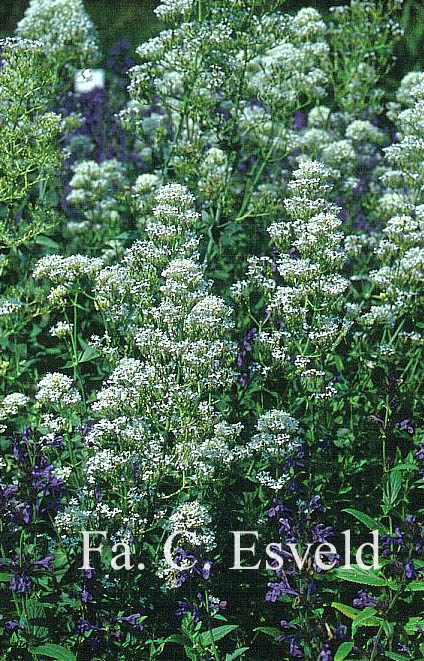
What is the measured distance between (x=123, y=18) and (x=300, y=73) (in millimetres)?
11257

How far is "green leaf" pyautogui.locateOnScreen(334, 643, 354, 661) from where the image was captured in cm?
343

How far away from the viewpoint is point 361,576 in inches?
151

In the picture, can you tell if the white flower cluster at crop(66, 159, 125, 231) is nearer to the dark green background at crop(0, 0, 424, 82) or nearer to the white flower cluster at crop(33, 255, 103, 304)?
the white flower cluster at crop(33, 255, 103, 304)

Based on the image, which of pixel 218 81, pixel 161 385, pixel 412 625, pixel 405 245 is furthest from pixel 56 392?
pixel 218 81

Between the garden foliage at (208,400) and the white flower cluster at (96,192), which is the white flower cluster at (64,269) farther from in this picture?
the white flower cluster at (96,192)

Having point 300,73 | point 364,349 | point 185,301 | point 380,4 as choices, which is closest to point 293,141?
point 300,73

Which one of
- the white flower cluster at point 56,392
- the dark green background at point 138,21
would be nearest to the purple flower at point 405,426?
the white flower cluster at point 56,392

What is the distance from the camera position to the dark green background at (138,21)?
12727mm

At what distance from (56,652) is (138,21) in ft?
45.7

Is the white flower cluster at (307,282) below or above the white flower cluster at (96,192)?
below

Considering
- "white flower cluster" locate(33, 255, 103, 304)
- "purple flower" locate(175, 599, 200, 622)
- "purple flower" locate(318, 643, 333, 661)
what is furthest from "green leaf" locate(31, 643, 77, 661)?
"white flower cluster" locate(33, 255, 103, 304)

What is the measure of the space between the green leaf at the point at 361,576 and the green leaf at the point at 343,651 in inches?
12.2

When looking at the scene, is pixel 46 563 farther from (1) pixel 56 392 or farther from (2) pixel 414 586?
(2) pixel 414 586

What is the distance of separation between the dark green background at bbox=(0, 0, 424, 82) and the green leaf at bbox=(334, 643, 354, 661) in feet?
28.7
